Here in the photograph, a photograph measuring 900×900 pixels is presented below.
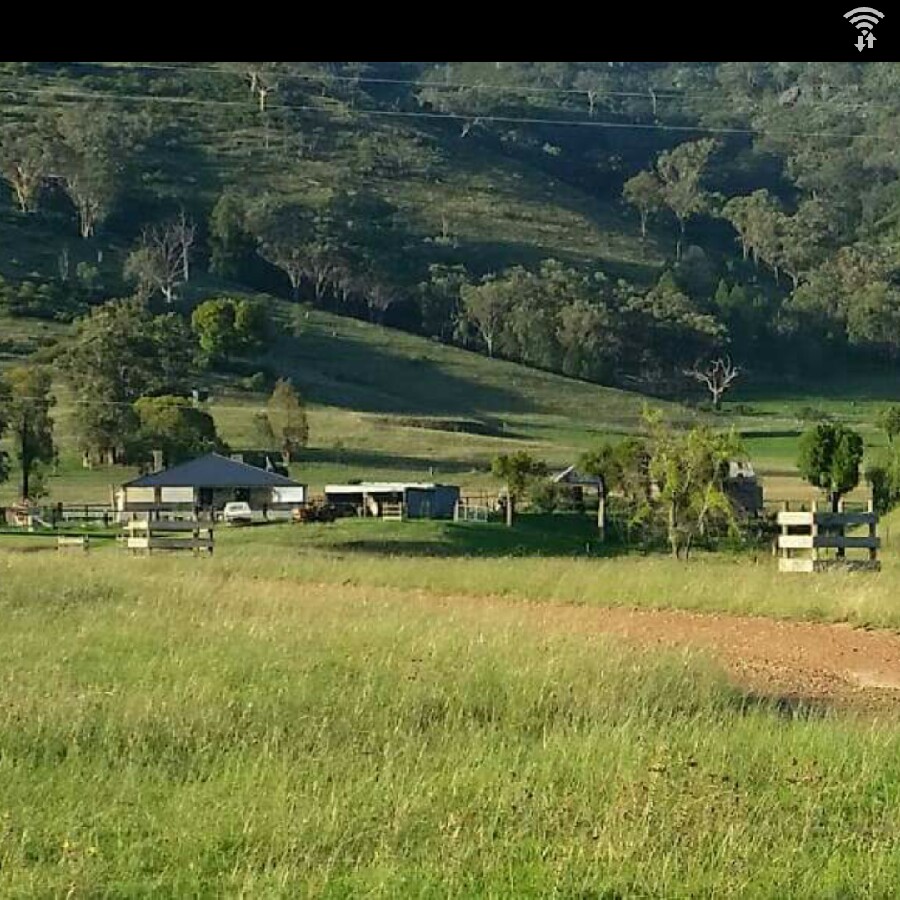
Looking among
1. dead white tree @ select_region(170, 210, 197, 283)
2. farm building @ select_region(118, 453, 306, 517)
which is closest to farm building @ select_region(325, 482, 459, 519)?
farm building @ select_region(118, 453, 306, 517)

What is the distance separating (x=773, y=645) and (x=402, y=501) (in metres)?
33.5

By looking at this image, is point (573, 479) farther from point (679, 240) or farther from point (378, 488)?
point (679, 240)

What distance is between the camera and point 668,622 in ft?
45.9

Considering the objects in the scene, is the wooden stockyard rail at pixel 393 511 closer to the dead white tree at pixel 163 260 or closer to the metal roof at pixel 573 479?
the metal roof at pixel 573 479

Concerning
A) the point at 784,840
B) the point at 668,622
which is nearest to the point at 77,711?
the point at 784,840

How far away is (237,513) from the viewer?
45125mm

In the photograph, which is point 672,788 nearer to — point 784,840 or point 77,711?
point 784,840

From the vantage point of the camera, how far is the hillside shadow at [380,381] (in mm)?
77938

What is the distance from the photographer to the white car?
43.4m

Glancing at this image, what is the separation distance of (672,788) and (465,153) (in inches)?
5623

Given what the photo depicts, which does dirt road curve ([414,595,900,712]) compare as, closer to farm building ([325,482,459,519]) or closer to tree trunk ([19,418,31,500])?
farm building ([325,482,459,519])

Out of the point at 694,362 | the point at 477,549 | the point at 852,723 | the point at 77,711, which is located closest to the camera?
the point at 77,711

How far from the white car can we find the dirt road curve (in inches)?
1100
